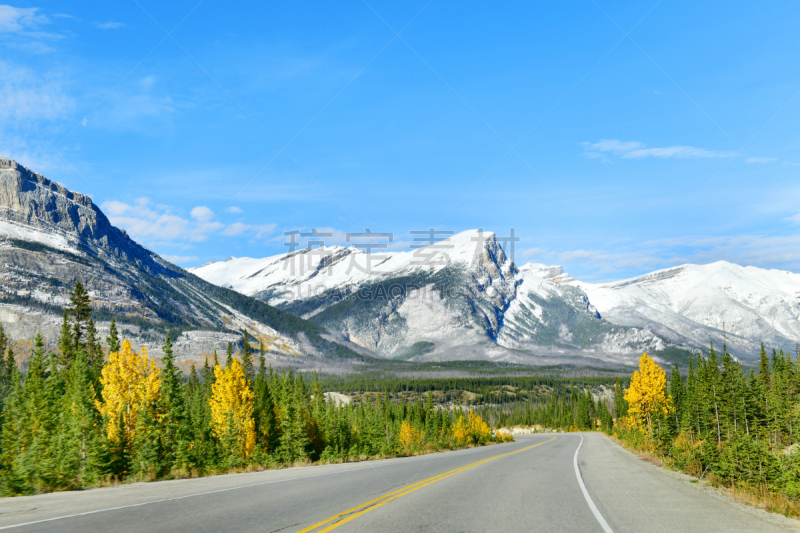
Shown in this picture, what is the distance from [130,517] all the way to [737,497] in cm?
1551

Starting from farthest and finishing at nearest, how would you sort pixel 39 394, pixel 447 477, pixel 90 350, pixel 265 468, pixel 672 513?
pixel 90 350, pixel 39 394, pixel 265 468, pixel 447 477, pixel 672 513

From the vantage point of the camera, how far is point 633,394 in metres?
54.3

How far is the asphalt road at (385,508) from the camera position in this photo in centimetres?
1014

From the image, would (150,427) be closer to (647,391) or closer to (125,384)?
(125,384)

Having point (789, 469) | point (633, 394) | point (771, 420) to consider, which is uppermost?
point (789, 469)

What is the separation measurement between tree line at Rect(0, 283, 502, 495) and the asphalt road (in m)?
3.12

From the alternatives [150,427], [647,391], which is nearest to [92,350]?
[150,427]

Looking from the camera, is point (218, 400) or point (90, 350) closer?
point (218, 400)

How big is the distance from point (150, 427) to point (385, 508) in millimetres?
14306

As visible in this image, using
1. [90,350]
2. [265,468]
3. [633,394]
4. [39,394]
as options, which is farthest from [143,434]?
[90,350]

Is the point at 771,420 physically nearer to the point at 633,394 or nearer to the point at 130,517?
the point at 633,394

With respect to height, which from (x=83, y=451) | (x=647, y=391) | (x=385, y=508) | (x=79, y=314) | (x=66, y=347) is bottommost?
(x=647, y=391)

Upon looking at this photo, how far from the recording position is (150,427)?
876 inches

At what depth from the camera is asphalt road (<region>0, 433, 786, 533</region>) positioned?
1014 cm
